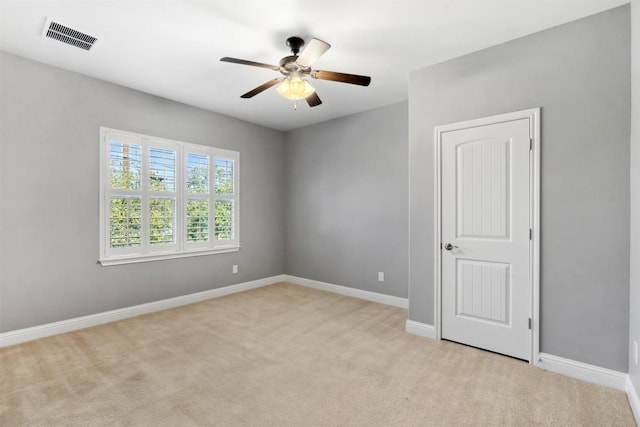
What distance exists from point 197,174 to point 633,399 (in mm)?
4919

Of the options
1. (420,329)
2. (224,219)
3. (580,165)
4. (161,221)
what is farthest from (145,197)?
(580,165)

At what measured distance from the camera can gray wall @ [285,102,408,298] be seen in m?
4.29

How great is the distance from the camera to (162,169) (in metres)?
4.10

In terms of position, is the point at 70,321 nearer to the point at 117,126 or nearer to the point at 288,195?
the point at 117,126

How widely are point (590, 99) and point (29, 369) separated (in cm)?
496

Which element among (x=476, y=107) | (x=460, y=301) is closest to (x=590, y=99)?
(x=476, y=107)

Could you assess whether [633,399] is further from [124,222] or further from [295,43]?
[124,222]

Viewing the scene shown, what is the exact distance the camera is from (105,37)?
2.69m

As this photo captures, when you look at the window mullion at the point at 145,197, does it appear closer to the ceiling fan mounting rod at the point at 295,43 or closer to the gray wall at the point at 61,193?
the gray wall at the point at 61,193

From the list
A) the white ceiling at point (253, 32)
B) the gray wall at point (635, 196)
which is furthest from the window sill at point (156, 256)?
the gray wall at point (635, 196)

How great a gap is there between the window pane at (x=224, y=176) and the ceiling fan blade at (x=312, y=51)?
2.77 meters

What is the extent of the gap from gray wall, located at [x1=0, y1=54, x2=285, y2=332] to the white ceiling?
29 cm

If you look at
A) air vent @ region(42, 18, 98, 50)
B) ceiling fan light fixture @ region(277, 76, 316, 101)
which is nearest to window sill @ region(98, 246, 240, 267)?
air vent @ region(42, 18, 98, 50)

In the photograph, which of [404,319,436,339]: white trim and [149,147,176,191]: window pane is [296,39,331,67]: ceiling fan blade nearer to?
[149,147,176,191]: window pane
